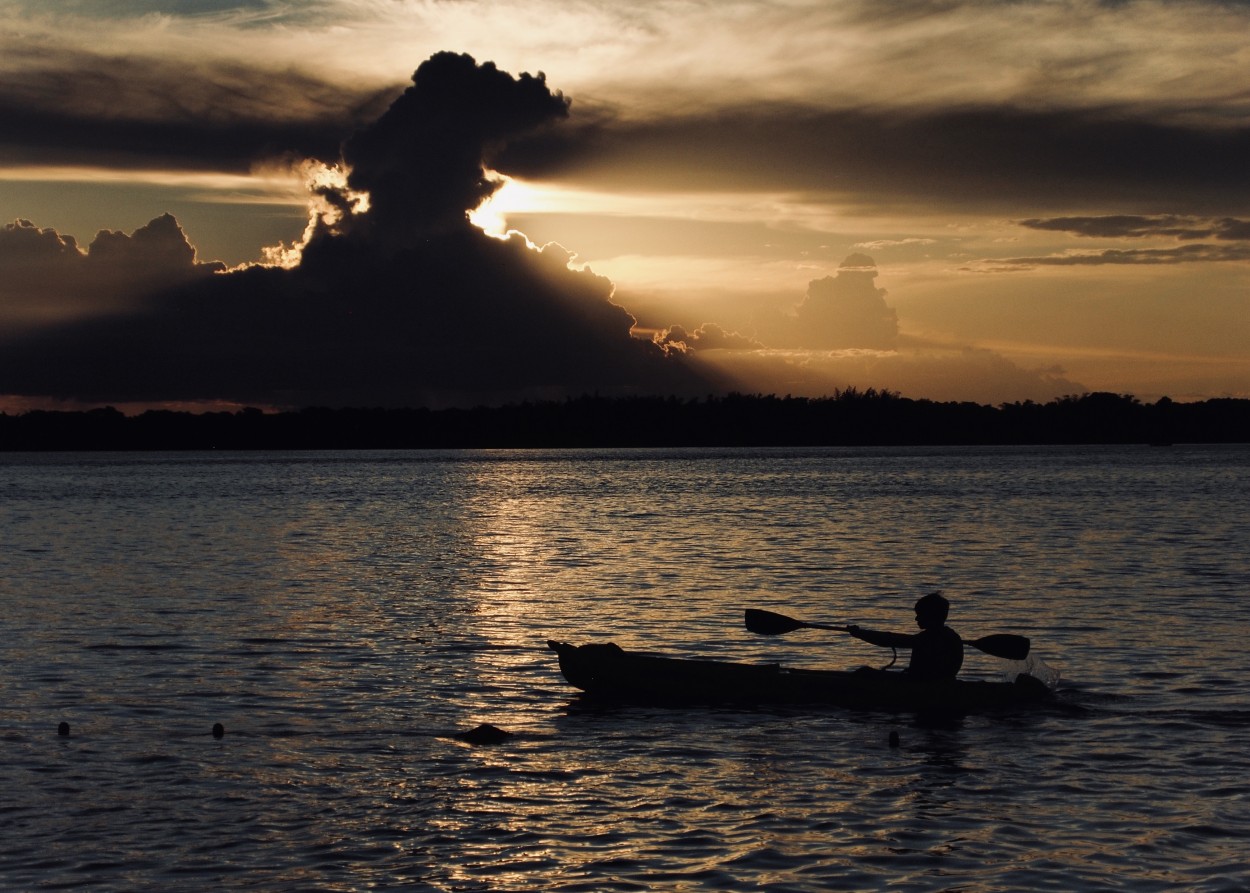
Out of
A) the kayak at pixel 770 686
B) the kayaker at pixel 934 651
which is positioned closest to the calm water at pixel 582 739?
the kayak at pixel 770 686

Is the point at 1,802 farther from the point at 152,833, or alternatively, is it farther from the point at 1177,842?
the point at 1177,842

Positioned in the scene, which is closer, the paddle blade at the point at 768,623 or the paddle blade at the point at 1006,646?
the paddle blade at the point at 1006,646

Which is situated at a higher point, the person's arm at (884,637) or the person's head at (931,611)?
the person's head at (931,611)

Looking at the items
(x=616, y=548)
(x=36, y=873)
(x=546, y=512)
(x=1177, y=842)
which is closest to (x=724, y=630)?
(x=1177, y=842)

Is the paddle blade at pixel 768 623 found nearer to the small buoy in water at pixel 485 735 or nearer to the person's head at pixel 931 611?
the person's head at pixel 931 611

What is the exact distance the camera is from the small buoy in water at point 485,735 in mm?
19375

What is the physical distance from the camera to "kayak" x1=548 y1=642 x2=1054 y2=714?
21.1m

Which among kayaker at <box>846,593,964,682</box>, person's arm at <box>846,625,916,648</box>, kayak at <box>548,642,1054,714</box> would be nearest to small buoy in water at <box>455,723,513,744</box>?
kayak at <box>548,642,1054,714</box>

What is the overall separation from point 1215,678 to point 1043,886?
Answer: 13414 mm

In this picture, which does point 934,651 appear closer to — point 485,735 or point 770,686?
point 770,686

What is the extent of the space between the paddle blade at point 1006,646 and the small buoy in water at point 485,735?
8422 millimetres

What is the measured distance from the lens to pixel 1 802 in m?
15.9

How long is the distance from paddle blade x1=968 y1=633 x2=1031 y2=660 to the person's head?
5.62ft

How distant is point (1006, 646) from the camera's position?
22578mm
